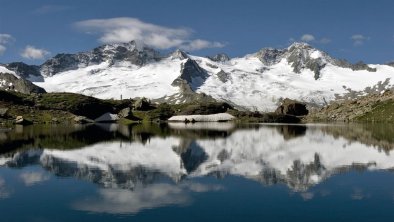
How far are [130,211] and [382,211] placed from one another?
27.3 meters

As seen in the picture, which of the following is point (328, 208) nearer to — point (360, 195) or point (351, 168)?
point (360, 195)

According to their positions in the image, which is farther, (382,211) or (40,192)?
(40,192)

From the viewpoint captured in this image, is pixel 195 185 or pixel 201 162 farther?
pixel 201 162

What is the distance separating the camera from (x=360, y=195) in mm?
64625

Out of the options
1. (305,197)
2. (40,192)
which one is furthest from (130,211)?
(305,197)

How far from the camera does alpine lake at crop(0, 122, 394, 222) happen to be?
5397cm

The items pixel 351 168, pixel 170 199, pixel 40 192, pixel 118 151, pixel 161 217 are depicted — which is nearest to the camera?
pixel 161 217

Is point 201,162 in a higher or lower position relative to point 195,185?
higher

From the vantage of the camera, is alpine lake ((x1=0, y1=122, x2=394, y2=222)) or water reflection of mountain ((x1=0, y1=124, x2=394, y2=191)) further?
→ water reflection of mountain ((x1=0, y1=124, x2=394, y2=191))

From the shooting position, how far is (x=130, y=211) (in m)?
54.5

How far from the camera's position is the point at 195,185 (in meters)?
71.9

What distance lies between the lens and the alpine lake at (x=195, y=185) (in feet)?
177

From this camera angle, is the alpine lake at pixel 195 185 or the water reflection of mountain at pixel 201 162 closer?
the alpine lake at pixel 195 185

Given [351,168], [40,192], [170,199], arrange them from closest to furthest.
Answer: [170,199] → [40,192] → [351,168]
